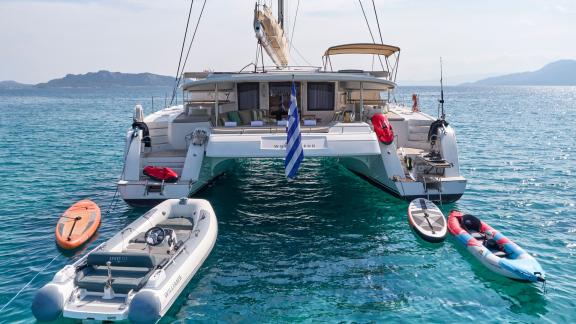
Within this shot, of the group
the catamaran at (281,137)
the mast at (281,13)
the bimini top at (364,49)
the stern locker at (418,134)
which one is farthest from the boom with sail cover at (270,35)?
the stern locker at (418,134)

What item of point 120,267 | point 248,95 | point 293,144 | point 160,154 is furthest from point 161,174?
point 248,95

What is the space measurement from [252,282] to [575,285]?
6.89 m

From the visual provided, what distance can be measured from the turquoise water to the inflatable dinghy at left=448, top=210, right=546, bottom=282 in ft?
0.97

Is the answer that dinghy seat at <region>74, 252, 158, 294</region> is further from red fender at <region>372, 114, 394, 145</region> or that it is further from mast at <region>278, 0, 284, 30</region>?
mast at <region>278, 0, 284, 30</region>

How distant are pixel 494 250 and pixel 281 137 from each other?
6332 millimetres

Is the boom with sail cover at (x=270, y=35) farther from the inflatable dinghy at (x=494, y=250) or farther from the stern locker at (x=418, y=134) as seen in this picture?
the inflatable dinghy at (x=494, y=250)

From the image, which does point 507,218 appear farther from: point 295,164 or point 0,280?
point 0,280

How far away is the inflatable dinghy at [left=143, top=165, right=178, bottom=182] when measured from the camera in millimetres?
13376

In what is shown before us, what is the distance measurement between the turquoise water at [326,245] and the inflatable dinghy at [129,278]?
0.73m

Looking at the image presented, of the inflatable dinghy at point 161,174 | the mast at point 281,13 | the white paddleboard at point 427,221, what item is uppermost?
the mast at point 281,13

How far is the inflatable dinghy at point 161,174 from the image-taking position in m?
13.4

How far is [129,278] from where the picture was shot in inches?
323

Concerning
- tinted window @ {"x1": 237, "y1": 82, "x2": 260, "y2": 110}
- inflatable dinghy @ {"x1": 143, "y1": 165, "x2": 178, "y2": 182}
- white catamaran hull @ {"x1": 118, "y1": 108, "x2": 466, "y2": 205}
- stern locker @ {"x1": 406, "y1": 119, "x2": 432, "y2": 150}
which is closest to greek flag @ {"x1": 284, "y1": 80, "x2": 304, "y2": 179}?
white catamaran hull @ {"x1": 118, "y1": 108, "x2": 466, "y2": 205}

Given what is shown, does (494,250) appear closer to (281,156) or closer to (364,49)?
(281,156)
